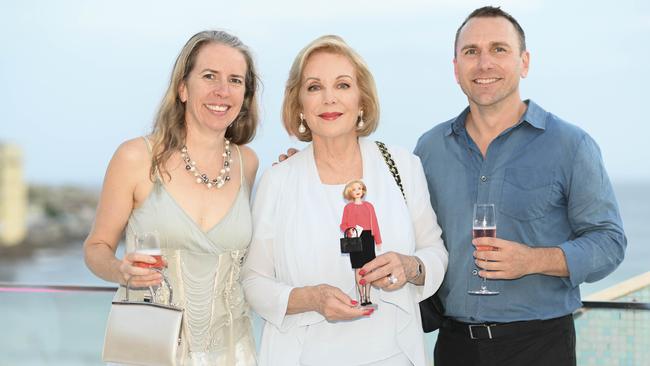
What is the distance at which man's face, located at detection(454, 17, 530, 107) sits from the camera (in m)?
3.52

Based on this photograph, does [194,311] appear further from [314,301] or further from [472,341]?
[472,341]

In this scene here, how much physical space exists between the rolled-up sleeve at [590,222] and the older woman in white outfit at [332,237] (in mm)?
527

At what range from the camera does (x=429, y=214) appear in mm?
3348

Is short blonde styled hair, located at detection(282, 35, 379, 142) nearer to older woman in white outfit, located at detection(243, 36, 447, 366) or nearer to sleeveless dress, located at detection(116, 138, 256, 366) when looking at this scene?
older woman in white outfit, located at detection(243, 36, 447, 366)

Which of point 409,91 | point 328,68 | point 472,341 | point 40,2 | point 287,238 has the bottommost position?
point 472,341

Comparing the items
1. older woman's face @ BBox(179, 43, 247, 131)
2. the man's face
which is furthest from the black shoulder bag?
older woman's face @ BBox(179, 43, 247, 131)

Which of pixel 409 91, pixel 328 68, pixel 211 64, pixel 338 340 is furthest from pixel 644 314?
pixel 409 91

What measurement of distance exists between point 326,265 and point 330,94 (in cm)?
66

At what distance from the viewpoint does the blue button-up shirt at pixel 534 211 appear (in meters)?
3.33

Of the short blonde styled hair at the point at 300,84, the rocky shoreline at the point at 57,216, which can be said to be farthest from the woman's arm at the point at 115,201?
the rocky shoreline at the point at 57,216

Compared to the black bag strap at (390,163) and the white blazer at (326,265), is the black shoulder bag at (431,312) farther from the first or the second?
the white blazer at (326,265)

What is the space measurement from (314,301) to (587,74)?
39824 millimetres

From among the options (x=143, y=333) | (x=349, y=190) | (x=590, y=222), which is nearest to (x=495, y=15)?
(x=590, y=222)

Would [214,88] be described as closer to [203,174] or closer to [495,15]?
[203,174]
